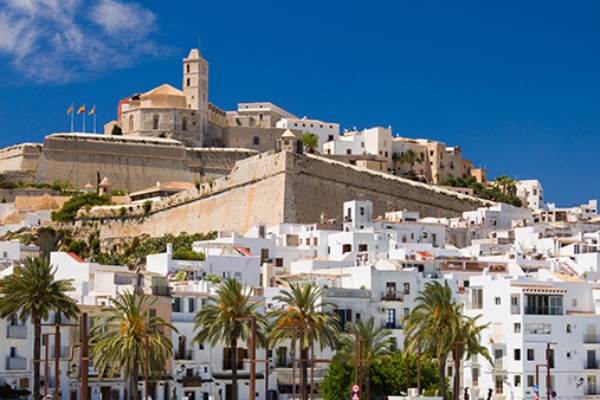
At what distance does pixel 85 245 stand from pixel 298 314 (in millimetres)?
48611

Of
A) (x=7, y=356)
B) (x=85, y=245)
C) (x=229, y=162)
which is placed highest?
(x=229, y=162)

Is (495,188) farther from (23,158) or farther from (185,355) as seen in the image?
(185,355)

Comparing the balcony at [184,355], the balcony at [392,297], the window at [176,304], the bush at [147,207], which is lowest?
the balcony at [184,355]

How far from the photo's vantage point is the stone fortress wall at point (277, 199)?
8350 cm

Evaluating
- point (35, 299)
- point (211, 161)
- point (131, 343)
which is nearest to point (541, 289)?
point (131, 343)

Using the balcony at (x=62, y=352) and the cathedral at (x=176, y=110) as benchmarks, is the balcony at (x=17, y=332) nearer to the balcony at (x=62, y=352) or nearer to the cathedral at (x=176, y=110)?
the balcony at (x=62, y=352)

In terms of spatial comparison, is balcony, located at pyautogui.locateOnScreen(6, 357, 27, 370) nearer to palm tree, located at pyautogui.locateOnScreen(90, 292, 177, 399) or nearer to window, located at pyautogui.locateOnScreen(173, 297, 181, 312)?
palm tree, located at pyautogui.locateOnScreen(90, 292, 177, 399)

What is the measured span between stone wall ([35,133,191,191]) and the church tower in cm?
631

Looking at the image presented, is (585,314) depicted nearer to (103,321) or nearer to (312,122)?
(103,321)

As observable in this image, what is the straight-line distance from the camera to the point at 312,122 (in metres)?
122

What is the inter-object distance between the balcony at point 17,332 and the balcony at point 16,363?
792 mm

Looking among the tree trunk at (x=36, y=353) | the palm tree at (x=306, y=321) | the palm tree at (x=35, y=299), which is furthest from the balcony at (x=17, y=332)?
the palm tree at (x=306, y=321)

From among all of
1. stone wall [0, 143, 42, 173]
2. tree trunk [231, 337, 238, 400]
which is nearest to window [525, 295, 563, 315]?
tree trunk [231, 337, 238, 400]

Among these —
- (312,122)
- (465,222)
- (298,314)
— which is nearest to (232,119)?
(312,122)
